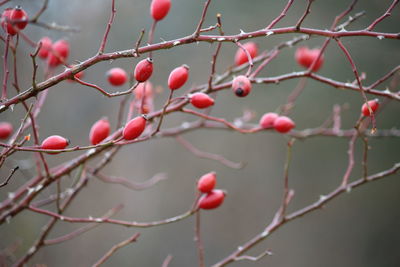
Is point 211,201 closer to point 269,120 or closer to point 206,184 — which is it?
point 206,184

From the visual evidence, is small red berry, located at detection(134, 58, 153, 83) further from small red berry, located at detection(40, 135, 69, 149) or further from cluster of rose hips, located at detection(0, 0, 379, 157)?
small red berry, located at detection(40, 135, 69, 149)

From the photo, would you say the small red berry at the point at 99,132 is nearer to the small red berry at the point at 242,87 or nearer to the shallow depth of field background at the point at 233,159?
the small red berry at the point at 242,87

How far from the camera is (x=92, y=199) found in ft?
13.9

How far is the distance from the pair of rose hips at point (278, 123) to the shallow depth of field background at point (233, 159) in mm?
2532

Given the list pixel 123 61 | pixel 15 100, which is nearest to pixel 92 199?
pixel 123 61

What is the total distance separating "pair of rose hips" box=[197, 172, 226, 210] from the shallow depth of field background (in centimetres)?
269

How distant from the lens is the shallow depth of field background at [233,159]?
12.1ft

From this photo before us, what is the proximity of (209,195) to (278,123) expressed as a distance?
0.30 metres

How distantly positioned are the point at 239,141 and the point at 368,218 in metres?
1.40

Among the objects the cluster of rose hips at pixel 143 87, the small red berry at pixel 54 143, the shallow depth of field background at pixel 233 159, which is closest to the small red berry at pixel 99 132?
the cluster of rose hips at pixel 143 87

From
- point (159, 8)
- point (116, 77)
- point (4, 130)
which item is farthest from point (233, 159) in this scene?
point (159, 8)

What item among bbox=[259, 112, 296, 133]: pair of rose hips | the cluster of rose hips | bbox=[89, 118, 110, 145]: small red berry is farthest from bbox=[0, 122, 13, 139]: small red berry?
bbox=[259, 112, 296, 133]: pair of rose hips

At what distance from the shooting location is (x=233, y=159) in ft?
13.5

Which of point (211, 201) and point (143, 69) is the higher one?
point (143, 69)
